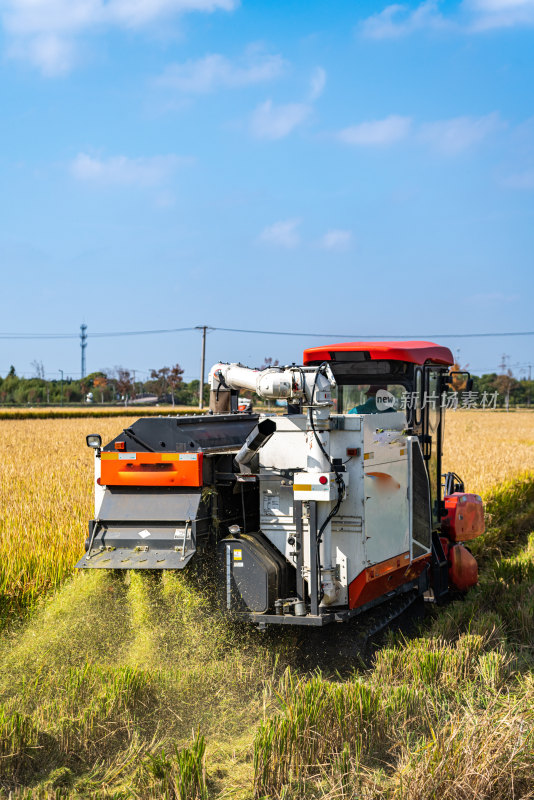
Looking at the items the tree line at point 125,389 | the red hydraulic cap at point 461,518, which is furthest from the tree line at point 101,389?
the red hydraulic cap at point 461,518

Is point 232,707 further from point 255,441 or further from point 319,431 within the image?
point 319,431

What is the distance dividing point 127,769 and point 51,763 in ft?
1.46

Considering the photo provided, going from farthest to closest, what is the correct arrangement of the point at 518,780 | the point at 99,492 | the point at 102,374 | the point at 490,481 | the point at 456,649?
the point at 102,374, the point at 490,481, the point at 99,492, the point at 456,649, the point at 518,780

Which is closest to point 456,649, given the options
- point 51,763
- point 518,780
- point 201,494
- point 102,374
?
point 518,780

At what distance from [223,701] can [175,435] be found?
2047 mm

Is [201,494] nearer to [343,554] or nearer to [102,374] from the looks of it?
[343,554]

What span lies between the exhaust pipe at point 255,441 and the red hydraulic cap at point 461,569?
3194 mm

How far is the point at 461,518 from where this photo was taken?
335 inches

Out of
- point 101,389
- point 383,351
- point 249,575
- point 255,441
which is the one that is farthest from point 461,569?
point 101,389

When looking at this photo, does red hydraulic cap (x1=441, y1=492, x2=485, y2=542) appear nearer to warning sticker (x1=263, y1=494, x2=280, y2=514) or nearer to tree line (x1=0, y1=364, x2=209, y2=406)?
warning sticker (x1=263, y1=494, x2=280, y2=514)

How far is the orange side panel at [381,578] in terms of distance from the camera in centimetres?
594

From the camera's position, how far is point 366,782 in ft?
13.7

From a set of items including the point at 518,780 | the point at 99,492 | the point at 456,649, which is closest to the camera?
the point at 518,780

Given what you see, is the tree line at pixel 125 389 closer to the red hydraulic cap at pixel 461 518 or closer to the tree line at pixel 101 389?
the tree line at pixel 101 389
